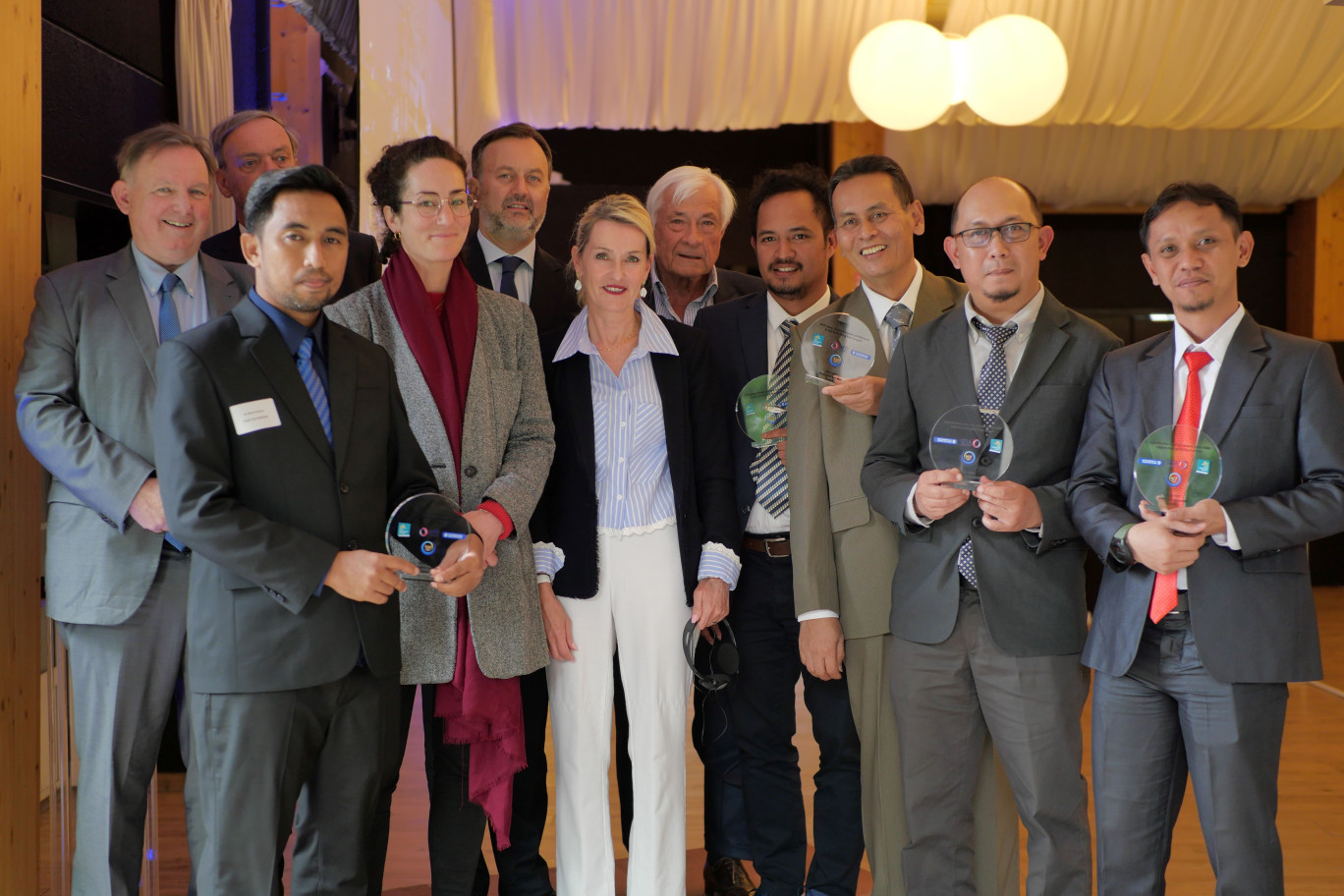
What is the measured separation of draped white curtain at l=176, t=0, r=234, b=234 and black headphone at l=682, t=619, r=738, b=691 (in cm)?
266

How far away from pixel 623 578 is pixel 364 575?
83 centimetres

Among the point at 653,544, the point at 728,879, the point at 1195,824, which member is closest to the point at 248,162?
the point at 653,544

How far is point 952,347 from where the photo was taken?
2693 mm

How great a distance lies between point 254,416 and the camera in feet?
7.05

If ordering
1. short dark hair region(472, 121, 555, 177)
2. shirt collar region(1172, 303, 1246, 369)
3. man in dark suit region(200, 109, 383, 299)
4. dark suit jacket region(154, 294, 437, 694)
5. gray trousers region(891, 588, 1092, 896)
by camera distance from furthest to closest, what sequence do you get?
1. short dark hair region(472, 121, 555, 177)
2. man in dark suit region(200, 109, 383, 299)
3. gray trousers region(891, 588, 1092, 896)
4. shirt collar region(1172, 303, 1246, 369)
5. dark suit jacket region(154, 294, 437, 694)

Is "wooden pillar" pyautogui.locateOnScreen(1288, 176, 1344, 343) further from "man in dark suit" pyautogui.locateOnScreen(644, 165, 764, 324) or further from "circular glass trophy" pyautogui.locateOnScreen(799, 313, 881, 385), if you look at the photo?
"circular glass trophy" pyautogui.locateOnScreen(799, 313, 881, 385)

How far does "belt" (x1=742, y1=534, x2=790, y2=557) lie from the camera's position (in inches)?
120

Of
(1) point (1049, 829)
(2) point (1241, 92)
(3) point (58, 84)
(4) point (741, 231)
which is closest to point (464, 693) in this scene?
(1) point (1049, 829)

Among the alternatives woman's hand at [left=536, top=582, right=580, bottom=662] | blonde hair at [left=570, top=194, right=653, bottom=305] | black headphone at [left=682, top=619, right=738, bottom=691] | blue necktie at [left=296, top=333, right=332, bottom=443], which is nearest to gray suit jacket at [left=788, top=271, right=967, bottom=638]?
black headphone at [left=682, top=619, right=738, bottom=691]

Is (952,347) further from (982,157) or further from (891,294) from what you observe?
(982,157)

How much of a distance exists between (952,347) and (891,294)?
0.33 meters

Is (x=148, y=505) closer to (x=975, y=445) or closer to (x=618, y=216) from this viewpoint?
(x=618, y=216)

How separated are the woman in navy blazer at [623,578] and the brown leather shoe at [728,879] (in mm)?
440

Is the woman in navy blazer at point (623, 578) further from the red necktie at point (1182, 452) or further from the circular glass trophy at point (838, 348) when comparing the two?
the red necktie at point (1182, 452)
